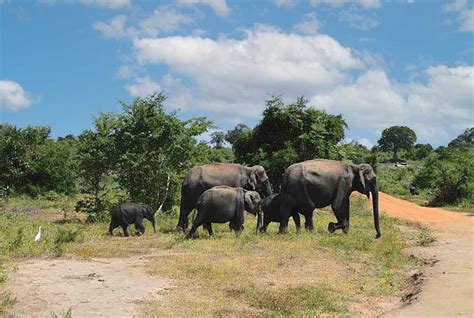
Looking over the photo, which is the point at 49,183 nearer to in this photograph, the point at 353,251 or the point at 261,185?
the point at 261,185

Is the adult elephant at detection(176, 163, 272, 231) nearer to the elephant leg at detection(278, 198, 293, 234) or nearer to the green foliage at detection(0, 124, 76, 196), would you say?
the elephant leg at detection(278, 198, 293, 234)

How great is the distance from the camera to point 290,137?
30.0 m

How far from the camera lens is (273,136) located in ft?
101

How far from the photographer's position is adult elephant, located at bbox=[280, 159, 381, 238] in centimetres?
1634

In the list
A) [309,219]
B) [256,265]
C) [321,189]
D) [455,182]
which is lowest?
[256,265]

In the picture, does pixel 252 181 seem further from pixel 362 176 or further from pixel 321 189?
pixel 362 176

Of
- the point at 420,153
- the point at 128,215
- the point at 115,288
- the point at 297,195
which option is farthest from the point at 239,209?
the point at 420,153

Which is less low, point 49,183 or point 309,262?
point 49,183

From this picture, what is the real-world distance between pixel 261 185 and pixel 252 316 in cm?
1028

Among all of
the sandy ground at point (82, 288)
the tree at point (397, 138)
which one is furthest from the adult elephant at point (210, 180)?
the tree at point (397, 138)

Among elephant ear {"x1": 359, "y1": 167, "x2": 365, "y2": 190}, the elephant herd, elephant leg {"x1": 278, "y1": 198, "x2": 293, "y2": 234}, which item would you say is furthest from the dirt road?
elephant leg {"x1": 278, "y1": 198, "x2": 293, "y2": 234}

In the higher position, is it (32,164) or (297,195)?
(32,164)

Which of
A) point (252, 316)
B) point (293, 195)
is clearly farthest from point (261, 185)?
point (252, 316)

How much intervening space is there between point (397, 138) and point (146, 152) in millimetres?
82001
